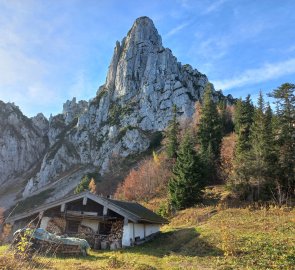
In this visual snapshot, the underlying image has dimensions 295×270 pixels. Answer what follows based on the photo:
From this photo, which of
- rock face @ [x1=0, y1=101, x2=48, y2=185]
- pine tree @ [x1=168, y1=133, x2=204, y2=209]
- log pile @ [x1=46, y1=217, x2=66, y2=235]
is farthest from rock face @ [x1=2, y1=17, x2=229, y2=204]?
log pile @ [x1=46, y1=217, x2=66, y2=235]

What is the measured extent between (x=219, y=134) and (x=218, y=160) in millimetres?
7838

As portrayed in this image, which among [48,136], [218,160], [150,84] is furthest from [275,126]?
[48,136]

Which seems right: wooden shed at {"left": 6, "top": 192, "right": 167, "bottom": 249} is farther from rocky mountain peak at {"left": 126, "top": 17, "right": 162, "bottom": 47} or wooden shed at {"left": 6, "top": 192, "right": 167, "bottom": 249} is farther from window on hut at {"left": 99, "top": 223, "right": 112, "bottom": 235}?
rocky mountain peak at {"left": 126, "top": 17, "right": 162, "bottom": 47}

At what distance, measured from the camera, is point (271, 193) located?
1416 inches

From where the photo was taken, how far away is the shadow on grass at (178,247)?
18.7 meters

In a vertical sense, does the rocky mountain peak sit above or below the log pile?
above

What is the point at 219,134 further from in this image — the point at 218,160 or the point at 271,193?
the point at 271,193

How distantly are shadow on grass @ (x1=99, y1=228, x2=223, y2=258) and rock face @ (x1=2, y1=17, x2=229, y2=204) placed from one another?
7195cm

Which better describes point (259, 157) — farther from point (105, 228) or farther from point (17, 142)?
point (17, 142)

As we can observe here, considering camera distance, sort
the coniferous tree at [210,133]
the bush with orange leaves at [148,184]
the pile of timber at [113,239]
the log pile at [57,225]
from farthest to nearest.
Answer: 1. the bush with orange leaves at [148,184]
2. the coniferous tree at [210,133]
3. the log pile at [57,225]
4. the pile of timber at [113,239]

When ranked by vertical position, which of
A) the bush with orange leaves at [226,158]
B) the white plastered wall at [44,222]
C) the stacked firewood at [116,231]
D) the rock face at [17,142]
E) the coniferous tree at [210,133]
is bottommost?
the stacked firewood at [116,231]

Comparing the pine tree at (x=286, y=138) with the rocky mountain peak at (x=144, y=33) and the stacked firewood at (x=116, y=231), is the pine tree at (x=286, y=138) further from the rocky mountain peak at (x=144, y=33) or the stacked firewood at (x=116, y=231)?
the rocky mountain peak at (x=144, y=33)

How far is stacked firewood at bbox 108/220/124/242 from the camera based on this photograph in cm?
2362

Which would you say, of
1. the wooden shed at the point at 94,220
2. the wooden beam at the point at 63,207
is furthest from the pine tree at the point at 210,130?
the wooden beam at the point at 63,207
